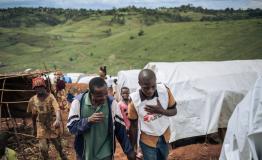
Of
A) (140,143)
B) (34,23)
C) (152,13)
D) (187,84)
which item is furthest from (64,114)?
(152,13)

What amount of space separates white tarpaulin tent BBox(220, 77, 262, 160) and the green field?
116ft

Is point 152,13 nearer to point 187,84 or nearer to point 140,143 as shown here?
point 187,84

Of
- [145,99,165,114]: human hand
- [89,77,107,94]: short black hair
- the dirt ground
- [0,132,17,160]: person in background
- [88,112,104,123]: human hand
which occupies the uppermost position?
[89,77,107,94]: short black hair

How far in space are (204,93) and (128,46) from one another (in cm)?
4393

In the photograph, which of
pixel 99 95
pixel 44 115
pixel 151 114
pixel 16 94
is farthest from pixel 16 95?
pixel 99 95

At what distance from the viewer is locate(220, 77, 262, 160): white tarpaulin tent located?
8.80ft

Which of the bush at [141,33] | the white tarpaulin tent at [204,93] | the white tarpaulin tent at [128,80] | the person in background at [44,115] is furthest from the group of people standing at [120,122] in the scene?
the bush at [141,33]

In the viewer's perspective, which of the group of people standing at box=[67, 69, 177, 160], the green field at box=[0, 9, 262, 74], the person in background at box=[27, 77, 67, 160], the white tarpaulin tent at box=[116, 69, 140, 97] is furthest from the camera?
the green field at box=[0, 9, 262, 74]

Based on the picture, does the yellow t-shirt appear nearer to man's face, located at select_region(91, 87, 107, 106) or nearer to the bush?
man's face, located at select_region(91, 87, 107, 106)

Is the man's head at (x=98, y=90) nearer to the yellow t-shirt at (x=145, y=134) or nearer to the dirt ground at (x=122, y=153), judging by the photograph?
the yellow t-shirt at (x=145, y=134)

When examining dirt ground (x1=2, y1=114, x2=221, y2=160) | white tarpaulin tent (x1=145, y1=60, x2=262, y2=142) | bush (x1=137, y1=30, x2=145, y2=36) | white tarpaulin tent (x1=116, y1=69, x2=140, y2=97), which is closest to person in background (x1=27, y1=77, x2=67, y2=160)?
dirt ground (x1=2, y1=114, x2=221, y2=160)

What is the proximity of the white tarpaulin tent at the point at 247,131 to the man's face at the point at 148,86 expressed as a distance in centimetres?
95

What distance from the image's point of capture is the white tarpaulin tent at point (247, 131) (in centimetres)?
268

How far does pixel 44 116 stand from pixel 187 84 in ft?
14.5
